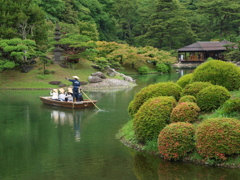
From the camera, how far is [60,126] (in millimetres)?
15305

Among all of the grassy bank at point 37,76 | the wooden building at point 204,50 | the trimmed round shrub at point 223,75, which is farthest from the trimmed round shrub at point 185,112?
the wooden building at point 204,50

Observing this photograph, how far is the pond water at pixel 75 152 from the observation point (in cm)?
931

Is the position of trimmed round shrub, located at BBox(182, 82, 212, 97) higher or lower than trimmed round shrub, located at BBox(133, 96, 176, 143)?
higher

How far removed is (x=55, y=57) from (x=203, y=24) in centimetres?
4015

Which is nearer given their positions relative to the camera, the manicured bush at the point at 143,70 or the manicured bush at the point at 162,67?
the manicured bush at the point at 143,70

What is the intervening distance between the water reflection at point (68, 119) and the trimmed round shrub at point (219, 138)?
17.8ft

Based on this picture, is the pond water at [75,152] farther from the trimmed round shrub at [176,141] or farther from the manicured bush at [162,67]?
the manicured bush at [162,67]

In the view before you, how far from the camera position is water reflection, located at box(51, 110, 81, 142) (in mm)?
14984

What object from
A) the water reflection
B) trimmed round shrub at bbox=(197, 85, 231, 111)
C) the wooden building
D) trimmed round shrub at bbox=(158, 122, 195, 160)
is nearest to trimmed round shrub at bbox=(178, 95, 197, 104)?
trimmed round shrub at bbox=(197, 85, 231, 111)

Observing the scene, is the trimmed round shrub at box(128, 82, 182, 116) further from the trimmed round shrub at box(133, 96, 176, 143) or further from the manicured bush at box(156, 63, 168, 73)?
the manicured bush at box(156, 63, 168, 73)

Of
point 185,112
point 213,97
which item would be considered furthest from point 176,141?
point 213,97

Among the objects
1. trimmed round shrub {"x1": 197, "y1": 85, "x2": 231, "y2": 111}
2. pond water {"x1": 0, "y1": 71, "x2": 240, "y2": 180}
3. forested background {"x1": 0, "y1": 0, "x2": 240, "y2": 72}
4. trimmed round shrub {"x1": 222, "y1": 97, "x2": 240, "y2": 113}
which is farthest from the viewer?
forested background {"x1": 0, "y1": 0, "x2": 240, "y2": 72}

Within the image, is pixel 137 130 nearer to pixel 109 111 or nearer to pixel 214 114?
pixel 214 114

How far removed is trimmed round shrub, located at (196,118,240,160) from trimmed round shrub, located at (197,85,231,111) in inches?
71.5
